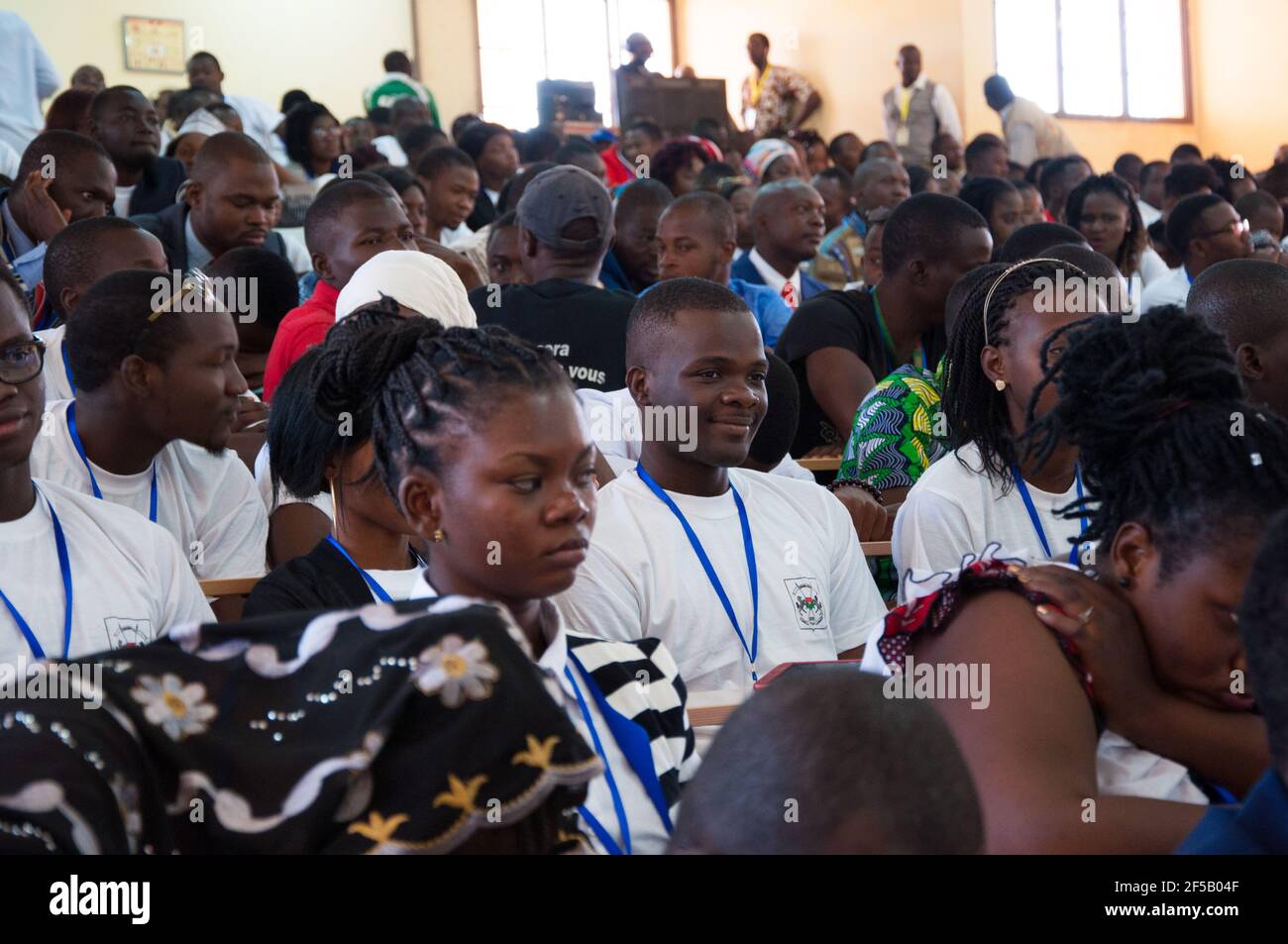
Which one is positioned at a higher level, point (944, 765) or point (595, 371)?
point (595, 371)

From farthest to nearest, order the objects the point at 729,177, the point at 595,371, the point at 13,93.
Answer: the point at 729,177, the point at 13,93, the point at 595,371

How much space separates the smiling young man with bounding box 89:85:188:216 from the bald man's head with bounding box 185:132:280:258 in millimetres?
1279

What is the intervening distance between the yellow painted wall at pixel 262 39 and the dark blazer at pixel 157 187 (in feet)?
23.9

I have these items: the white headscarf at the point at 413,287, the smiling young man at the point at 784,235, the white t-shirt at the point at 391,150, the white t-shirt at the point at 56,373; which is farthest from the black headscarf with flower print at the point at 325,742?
the white t-shirt at the point at 391,150

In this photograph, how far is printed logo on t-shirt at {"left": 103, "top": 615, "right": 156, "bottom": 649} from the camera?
2.44m

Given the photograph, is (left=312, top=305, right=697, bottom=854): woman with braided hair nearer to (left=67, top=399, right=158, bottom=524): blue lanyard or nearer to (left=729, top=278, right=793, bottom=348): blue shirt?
(left=67, top=399, right=158, bottom=524): blue lanyard

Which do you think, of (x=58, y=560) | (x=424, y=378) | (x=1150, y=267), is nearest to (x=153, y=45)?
(x=1150, y=267)

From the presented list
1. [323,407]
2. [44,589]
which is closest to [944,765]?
[323,407]

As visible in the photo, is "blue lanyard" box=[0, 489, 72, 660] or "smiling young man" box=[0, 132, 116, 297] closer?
"blue lanyard" box=[0, 489, 72, 660]

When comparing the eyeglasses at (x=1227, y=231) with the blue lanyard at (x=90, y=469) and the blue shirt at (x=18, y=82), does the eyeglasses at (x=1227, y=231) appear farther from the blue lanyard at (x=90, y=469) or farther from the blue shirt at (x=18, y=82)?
the blue shirt at (x=18, y=82)

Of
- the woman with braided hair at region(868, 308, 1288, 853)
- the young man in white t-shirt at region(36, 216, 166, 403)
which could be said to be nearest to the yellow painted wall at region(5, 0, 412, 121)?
the young man in white t-shirt at region(36, 216, 166, 403)
